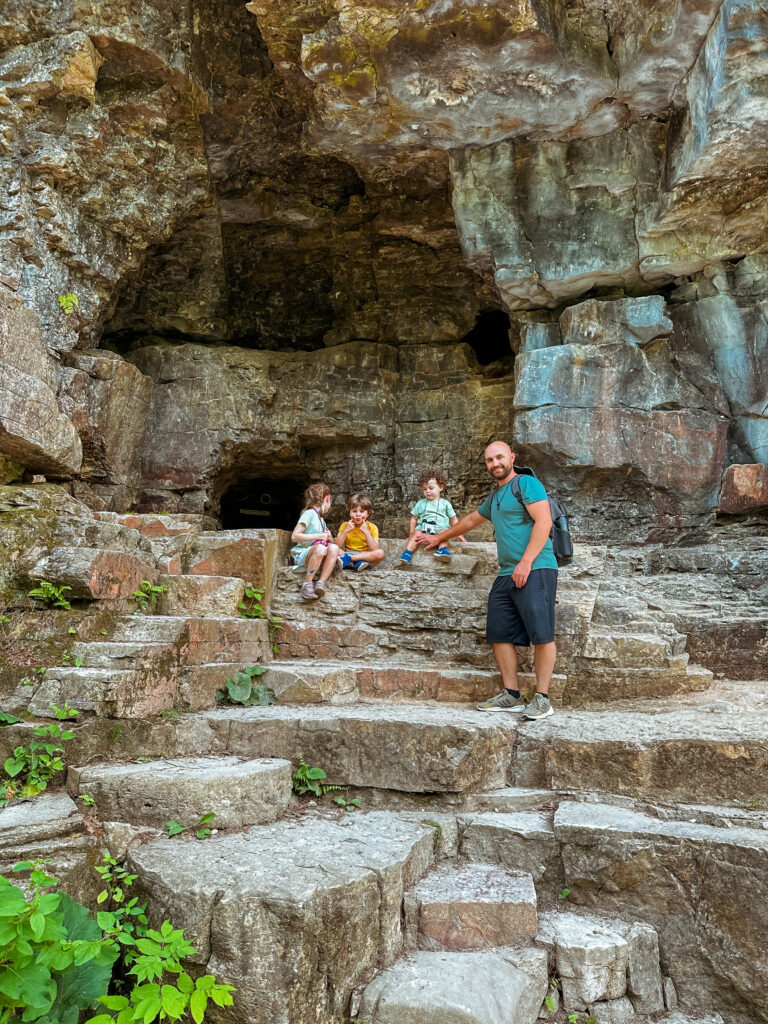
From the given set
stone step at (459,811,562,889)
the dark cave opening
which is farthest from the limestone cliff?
stone step at (459,811,562,889)

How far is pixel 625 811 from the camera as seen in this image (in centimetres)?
347

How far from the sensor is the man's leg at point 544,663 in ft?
13.5

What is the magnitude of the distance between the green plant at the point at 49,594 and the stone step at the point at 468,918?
2470mm

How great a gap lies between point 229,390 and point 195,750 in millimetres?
8056

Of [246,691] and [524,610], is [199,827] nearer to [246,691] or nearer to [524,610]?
[246,691]

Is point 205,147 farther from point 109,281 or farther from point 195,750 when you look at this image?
point 195,750

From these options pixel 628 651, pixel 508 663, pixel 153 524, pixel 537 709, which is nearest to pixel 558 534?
pixel 508 663

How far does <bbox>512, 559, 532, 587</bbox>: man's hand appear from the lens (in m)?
4.15

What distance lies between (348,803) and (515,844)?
0.85 m

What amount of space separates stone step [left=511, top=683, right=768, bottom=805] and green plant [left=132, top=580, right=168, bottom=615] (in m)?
2.48

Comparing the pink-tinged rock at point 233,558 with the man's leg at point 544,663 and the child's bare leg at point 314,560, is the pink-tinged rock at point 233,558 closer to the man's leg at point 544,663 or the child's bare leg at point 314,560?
the child's bare leg at point 314,560

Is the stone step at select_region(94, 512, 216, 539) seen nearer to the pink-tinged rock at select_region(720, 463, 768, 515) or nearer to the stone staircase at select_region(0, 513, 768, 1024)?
the stone staircase at select_region(0, 513, 768, 1024)

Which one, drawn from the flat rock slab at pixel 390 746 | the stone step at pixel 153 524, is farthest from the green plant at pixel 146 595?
the stone step at pixel 153 524

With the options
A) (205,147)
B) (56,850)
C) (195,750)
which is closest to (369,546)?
(195,750)
